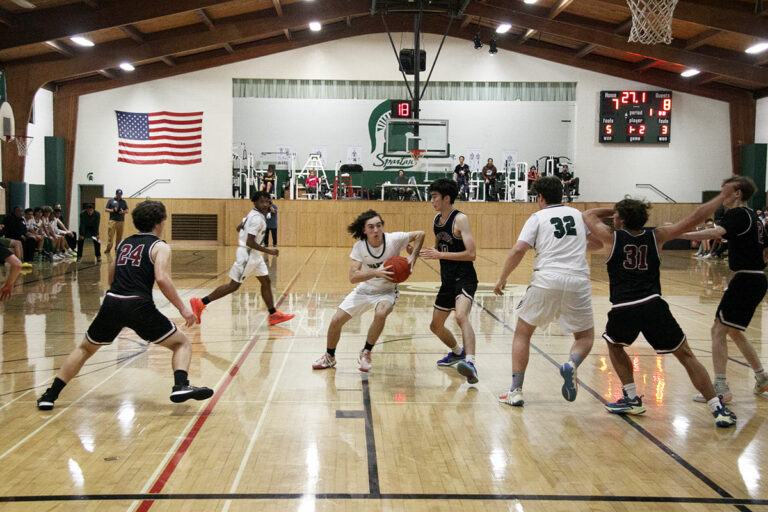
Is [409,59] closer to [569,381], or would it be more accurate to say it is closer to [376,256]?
[376,256]

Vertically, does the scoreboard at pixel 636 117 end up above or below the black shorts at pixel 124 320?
above

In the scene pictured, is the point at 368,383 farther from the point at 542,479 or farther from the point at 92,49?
the point at 92,49

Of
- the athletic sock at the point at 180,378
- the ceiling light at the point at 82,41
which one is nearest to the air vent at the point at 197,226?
the ceiling light at the point at 82,41

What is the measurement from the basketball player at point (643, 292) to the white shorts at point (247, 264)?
191 inches

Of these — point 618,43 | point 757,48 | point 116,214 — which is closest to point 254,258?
point 116,214

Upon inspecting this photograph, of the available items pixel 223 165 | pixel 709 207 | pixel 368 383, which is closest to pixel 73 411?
pixel 368 383

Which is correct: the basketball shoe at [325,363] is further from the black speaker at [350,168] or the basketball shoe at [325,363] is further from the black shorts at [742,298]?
the black speaker at [350,168]

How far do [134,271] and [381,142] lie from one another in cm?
2275

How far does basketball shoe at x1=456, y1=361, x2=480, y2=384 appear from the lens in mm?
5418

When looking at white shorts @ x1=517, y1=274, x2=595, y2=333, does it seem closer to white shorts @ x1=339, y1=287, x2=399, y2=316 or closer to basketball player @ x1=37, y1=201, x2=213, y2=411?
white shorts @ x1=339, y1=287, x2=399, y2=316

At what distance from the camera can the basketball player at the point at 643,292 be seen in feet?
14.8

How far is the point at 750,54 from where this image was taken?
70.3 feet

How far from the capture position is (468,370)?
5.42m

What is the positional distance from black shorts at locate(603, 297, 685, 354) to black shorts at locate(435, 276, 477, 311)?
1496mm
